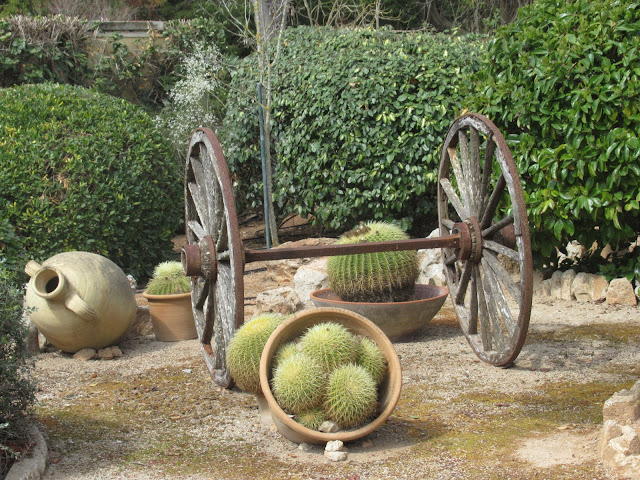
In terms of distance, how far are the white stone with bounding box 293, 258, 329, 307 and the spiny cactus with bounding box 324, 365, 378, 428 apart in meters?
2.99

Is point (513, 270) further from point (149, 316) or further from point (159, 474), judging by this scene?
point (159, 474)

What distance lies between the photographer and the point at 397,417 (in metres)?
3.59


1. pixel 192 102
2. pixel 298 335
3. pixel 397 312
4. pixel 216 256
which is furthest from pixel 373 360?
pixel 192 102

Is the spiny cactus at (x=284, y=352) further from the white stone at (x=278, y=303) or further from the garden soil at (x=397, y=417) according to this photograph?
the white stone at (x=278, y=303)

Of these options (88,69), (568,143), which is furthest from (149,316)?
(88,69)

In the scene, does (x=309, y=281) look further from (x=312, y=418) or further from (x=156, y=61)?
(x=156, y=61)

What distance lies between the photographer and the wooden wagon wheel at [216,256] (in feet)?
11.9

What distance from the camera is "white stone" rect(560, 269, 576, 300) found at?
609 centimetres

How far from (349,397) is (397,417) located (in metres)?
0.57

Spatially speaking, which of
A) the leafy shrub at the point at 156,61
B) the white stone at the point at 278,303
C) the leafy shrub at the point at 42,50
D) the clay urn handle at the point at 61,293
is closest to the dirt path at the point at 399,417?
the clay urn handle at the point at 61,293

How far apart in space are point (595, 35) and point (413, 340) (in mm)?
2535

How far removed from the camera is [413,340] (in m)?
5.24

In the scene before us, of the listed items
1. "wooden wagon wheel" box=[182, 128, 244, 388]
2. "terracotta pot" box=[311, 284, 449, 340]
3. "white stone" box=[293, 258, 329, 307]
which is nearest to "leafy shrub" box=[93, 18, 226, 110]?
"white stone" box=[293, 258, 329, 307]

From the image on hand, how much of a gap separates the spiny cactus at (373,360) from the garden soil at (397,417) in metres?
0.29
